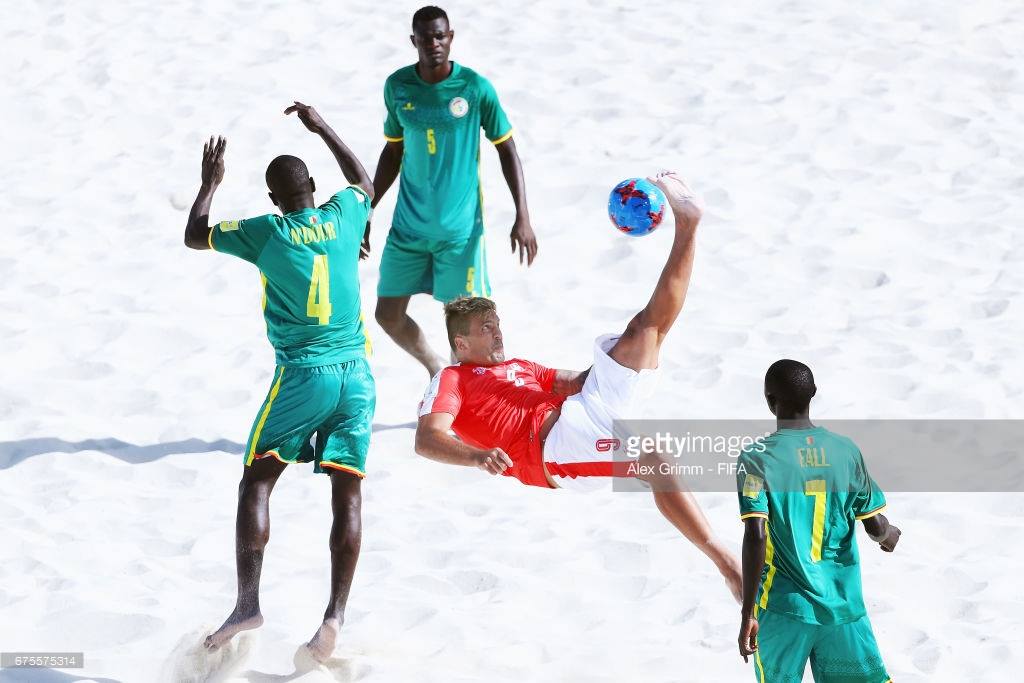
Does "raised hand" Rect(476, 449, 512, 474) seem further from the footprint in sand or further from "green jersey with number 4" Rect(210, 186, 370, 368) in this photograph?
the footprint in sand

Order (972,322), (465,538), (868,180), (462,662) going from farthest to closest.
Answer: (868,180), (972,322), (465,538), (462,662)

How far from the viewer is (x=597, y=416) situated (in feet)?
14.4

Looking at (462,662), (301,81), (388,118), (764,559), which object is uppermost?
(301,81)

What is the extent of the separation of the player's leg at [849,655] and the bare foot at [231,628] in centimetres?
173

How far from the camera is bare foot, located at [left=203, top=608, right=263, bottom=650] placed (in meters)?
3.96

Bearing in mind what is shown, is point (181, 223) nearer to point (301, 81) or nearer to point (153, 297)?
point (153, 297)

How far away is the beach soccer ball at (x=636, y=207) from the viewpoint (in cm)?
509

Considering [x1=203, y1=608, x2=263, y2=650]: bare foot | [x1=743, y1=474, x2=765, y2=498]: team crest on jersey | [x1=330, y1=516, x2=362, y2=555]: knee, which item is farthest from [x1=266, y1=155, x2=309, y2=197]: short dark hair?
[x1=743, y1=474, x2=765, y2=498]: team crest on jersey

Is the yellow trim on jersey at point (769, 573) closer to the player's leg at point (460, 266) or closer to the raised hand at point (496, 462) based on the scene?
the raised hand at point (496, 462)

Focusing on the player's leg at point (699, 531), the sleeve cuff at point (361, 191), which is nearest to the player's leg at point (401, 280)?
the sleeve cuff at point (361, 191)

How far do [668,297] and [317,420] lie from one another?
4.06 feet

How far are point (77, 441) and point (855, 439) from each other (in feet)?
11.7

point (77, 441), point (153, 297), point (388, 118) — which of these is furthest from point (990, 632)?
point (153, 297)

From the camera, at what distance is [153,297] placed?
287 inches
